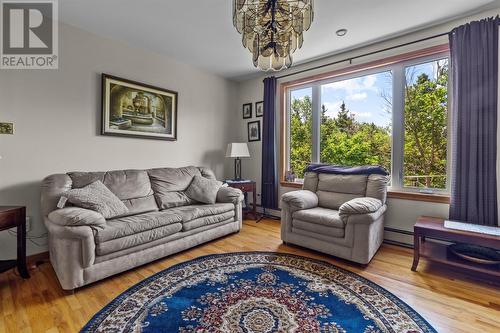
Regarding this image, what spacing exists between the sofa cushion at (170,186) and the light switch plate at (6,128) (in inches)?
54.3

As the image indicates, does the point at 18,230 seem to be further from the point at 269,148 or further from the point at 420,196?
the point at 420,196

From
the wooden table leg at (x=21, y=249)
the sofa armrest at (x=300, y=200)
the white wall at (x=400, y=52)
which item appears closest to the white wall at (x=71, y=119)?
the wooden table leg at (x=21, y=249)

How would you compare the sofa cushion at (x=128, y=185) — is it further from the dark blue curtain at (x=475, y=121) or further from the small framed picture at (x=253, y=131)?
the dark blue curtain at (x=475, y=121)

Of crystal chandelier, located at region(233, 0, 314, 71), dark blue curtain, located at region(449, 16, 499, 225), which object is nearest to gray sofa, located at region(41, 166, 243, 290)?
crystal chandelier, located at region(233, 0, 314, 71)

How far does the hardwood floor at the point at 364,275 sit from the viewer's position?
5.21ft

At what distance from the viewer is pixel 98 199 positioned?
7.73 ft

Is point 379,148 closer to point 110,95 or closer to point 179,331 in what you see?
point 179,331

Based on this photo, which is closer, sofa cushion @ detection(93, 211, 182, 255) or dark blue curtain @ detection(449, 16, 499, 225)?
sofa cushion @ detection(93, 211, 182, 255)

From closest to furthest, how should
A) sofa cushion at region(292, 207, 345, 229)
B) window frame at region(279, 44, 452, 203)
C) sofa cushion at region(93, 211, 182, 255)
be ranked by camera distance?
sofa cushion at region(93, 211, 182, 255), sofa cushion at region(292, 207, 345, 229), window frame at region(279, 44, 452, 203)

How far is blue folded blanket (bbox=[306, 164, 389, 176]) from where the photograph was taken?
292 cm

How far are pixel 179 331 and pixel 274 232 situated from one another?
212cm

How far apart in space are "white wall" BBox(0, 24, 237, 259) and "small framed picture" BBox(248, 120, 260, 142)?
1.21m

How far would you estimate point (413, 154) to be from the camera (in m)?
2.98

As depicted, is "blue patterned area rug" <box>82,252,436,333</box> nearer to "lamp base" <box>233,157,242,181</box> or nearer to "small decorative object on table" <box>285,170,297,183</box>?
"small decorative object on table" <box>285,170,297,183</box>
